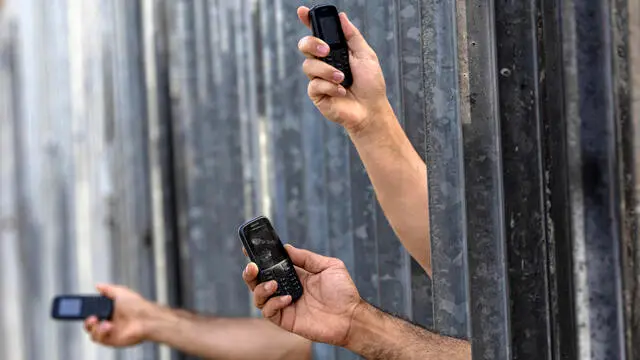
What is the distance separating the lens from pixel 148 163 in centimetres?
320

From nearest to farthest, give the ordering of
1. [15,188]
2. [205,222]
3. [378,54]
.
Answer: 1. [378,54]
2. [205,222]
3. [15,188]

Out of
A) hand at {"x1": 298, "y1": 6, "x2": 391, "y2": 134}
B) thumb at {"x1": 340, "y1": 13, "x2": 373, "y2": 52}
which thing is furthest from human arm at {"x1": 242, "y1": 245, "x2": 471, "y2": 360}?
thumb at {"x1": 340, "y1": 13, "x2": 373, "y2": 52}

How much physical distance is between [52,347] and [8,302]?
0.45m

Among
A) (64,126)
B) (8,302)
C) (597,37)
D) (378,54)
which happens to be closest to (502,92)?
(597,37)

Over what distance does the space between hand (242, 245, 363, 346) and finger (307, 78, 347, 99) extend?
326mm

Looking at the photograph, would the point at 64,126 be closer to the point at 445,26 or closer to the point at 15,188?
the point at 15,188

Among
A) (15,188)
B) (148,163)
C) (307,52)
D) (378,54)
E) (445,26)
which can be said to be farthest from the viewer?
(15,188)

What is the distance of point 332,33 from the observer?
5.62 ft

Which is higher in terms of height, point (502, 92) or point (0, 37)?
point (0, 37)

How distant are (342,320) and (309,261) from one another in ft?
0.46

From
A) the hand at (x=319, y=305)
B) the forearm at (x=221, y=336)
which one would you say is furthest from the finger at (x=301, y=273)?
the forearm at (x=221, y=336)

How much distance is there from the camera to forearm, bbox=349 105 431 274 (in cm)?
184

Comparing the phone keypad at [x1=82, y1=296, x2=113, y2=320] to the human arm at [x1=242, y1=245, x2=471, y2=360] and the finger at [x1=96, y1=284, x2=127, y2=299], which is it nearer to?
the finger at [x1=96, y1=284, x2=127, y2=299]

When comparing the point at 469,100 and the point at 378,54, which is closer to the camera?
the point at 469,100
